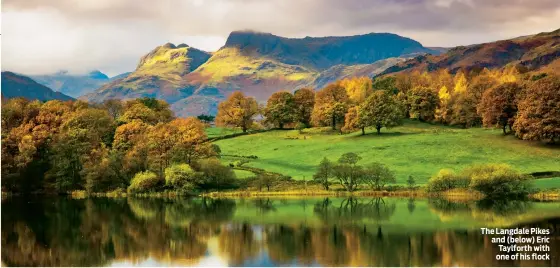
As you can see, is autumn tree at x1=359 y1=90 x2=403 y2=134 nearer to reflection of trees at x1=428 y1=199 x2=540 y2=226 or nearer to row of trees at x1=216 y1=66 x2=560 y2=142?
row of trees at x1=216 y1=66 x2=560 y2=142

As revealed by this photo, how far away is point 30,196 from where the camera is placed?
279 ft

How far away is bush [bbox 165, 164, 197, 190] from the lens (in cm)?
7988

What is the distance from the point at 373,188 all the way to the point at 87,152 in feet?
138

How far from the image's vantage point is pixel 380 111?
11312cm

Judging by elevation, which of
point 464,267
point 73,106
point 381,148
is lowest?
point 464,267

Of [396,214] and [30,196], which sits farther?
[30,196]

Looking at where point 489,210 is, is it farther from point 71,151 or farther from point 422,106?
point 422,106

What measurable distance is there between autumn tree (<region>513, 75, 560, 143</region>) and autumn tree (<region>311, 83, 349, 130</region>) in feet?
137

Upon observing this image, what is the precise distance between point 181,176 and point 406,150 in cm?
3488

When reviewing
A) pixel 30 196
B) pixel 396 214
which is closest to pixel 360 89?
pixel 30 196

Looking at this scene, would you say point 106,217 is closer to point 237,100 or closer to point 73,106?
point 73,106

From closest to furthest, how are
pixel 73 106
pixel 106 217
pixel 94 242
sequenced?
pixel 94 242 < pixel 106 217 < pixel 73 106

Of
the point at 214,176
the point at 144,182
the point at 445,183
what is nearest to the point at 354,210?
the point at 445,183

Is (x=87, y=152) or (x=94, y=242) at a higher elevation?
(x=87, y=152)
